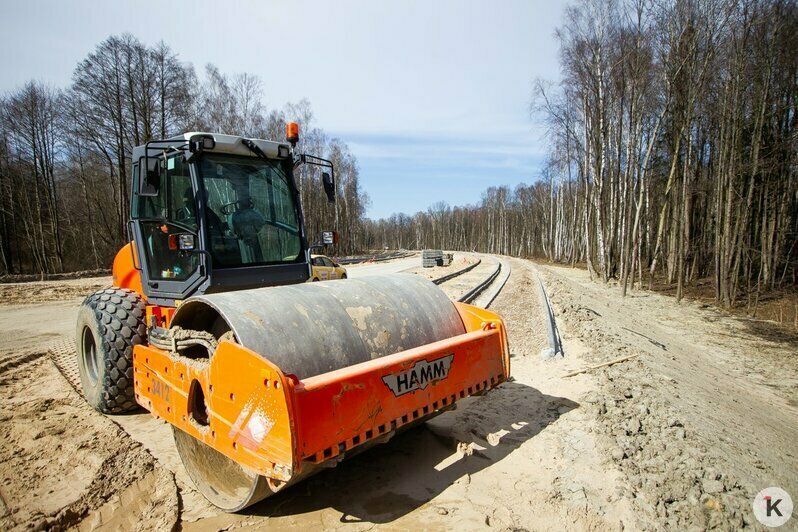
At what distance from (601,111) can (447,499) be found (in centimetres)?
2034

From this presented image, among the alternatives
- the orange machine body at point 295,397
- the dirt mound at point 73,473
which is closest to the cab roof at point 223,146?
A: the orange machine body at point 295,397

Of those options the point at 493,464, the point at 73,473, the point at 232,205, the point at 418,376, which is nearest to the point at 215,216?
the point at 232,205

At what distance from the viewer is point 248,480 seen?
3.29 meters

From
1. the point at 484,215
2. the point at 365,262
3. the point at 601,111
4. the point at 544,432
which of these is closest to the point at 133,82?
the point at 365,262

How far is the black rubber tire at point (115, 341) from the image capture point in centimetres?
461

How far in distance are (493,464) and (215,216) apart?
347 centimetres

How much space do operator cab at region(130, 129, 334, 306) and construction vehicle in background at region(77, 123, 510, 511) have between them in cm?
2

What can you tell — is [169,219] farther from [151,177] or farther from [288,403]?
[288,403]

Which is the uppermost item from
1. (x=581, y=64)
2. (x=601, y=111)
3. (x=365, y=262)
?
(x=581, y=64)

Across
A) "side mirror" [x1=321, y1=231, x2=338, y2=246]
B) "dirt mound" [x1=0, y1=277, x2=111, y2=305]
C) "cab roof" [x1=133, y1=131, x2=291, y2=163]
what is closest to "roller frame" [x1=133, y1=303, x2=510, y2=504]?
"cab roof" [x1=133, y1=131, x2=291, y2=163]

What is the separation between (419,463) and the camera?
3732mm

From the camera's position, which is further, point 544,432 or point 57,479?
point 544,432

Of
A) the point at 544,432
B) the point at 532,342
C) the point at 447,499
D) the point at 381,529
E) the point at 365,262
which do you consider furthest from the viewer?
the point at 365,262

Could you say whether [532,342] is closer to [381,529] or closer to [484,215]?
[381,529]
